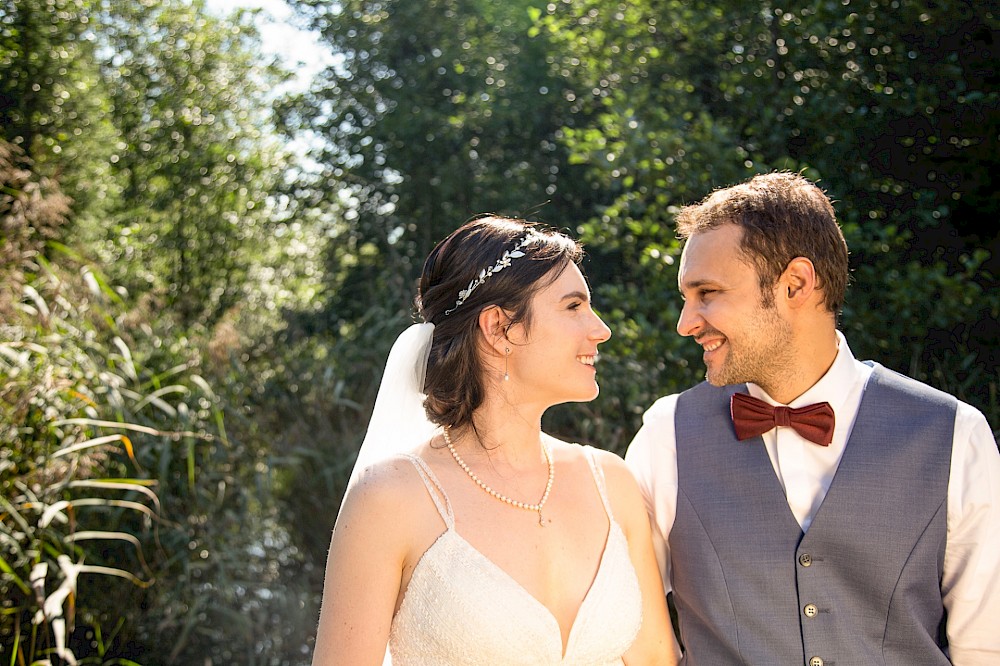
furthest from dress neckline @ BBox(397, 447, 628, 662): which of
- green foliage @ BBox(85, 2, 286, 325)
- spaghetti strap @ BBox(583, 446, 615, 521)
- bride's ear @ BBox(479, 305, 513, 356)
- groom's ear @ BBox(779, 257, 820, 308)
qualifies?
green foliage @ BBox(85, 2, 286, 325)

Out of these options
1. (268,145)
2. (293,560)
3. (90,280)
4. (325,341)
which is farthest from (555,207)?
(90,280)

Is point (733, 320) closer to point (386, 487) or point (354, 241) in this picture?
point (386, 487)

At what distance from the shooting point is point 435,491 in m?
2.38

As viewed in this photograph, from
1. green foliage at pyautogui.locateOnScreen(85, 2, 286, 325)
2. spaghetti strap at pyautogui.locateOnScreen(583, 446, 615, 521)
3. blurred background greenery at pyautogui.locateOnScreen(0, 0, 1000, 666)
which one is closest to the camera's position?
spaghetti strap at pyautogui.locateOnScreen(583, 446, 615, 521)

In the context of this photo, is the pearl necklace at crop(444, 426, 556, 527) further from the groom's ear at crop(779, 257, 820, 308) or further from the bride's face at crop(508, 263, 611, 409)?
the groom's ear at crop(779, 257, 820, 308)

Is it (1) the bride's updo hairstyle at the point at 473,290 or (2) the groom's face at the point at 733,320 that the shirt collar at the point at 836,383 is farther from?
(1) the bride's updo hairstyle at the point at 473,290

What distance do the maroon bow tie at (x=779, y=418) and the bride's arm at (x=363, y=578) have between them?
2.67ft

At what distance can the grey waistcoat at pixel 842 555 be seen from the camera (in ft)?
7.34

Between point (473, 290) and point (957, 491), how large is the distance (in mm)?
1178

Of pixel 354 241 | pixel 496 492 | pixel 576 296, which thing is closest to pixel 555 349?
pixel 576 296

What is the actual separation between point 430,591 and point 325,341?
14.2ft

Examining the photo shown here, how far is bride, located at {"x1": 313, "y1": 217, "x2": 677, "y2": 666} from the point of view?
226 centimetres

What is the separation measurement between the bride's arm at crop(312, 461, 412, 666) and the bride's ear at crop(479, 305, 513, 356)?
1.41 feet

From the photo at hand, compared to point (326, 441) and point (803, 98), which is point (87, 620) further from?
point (803, 98)
